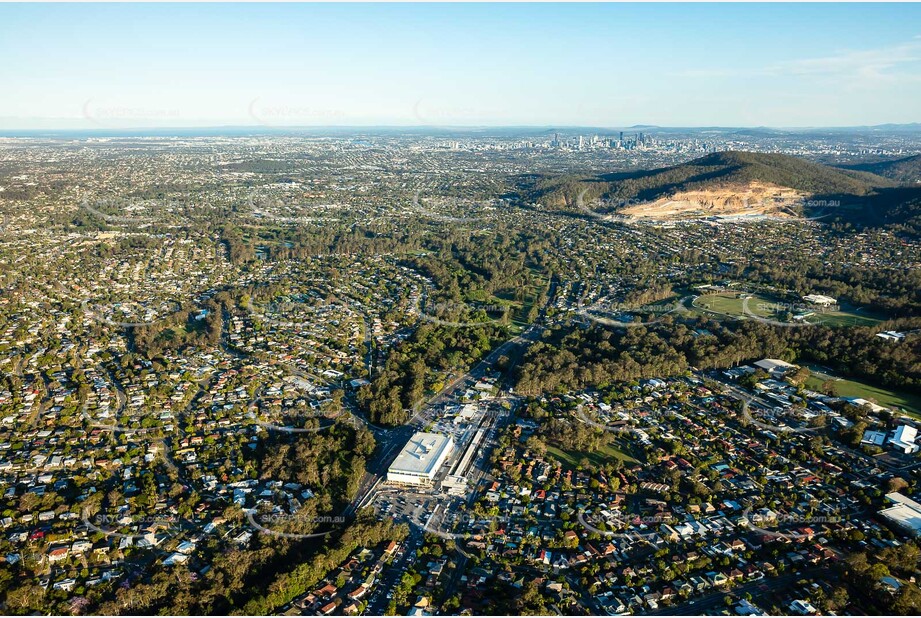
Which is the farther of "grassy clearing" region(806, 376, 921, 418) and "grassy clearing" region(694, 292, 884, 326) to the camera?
"grassy clearing" region(694, 292, 884, 326)

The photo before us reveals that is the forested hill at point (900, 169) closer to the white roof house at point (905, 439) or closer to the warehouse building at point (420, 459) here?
the white roof house at point (905, 439)

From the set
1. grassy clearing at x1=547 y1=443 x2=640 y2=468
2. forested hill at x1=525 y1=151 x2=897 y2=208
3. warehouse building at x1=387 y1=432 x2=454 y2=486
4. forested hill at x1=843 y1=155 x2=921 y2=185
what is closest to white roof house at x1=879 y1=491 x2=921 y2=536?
grassy clearing at x1=547 y1=443 x2=640 y2=468

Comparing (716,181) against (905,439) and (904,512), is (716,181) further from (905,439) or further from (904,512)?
(904,512)

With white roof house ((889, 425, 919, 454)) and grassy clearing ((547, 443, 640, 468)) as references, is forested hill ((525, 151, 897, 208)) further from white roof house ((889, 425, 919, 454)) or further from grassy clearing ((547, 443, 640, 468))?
grassy clearing ((547, 443, 640, 468))

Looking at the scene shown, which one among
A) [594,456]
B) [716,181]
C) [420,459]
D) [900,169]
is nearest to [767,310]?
[594,456]

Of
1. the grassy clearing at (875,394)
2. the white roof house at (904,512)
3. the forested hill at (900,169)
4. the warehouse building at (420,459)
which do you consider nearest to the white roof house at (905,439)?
the grassy clearing at (875,394)

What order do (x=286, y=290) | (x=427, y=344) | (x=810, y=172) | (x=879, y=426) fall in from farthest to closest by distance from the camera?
(x=810, y=172), (x=286, y=290), (x=427, y=344), (x=879, y=426)

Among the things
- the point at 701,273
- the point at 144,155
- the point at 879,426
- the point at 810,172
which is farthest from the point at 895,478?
the point at 144,155

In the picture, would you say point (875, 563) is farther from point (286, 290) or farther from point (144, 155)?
point (144, 155)
